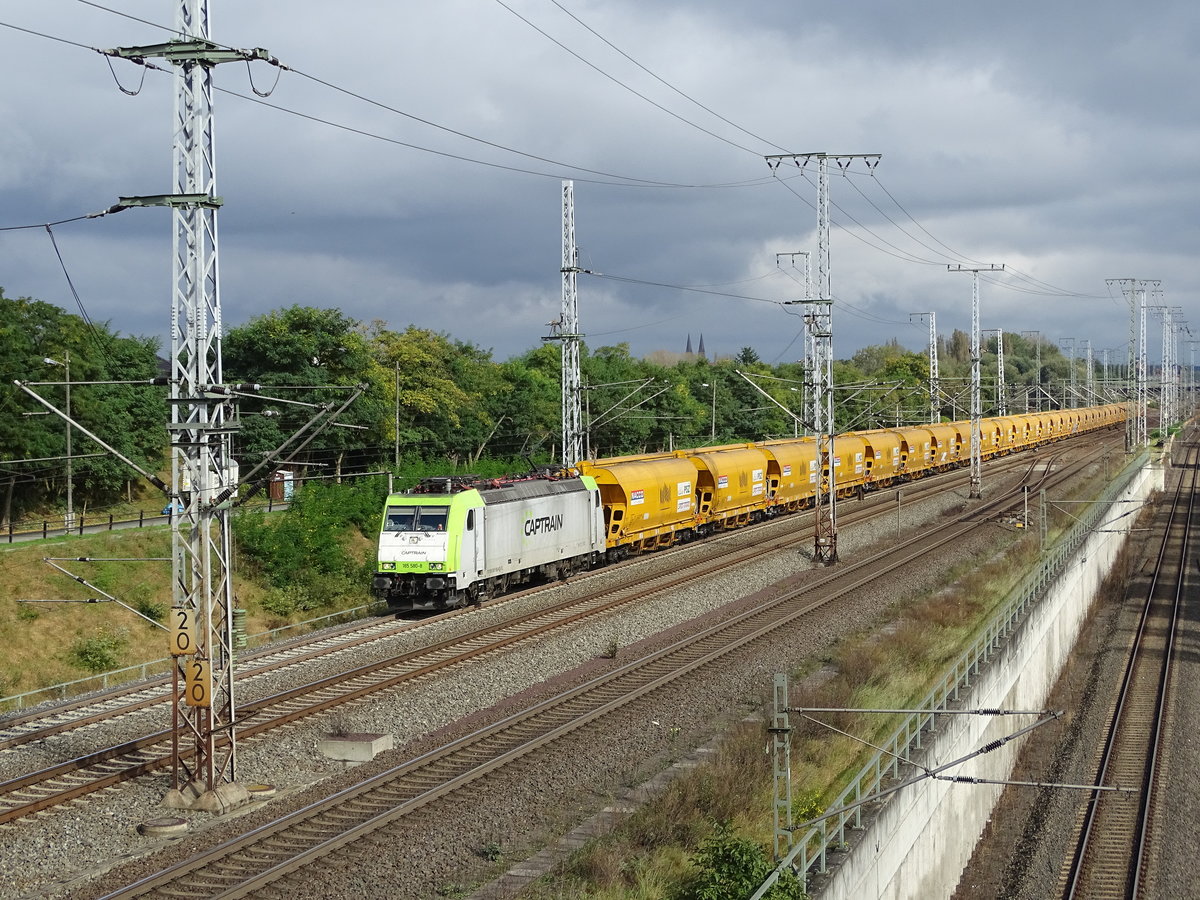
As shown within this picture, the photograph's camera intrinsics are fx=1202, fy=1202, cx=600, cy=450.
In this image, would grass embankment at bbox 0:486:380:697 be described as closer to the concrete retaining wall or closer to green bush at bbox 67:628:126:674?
green bush at bbox 67:628:126:674

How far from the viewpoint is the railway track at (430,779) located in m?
13.3

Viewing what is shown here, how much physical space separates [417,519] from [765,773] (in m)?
13.8

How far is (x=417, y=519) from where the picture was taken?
95.1ft

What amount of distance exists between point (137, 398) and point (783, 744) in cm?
5020

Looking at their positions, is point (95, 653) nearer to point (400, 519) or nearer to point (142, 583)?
point (142, 583)

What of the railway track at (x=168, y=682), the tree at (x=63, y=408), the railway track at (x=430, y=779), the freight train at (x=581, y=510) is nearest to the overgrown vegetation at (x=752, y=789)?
the railway track at (x=430, y=779)

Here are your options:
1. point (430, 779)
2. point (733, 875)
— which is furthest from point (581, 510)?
point (733, 875)

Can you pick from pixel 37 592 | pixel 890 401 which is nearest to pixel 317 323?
pixel 37 592

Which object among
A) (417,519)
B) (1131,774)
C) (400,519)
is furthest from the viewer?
(400,519)

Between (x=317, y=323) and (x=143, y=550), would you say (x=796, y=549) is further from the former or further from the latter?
(x=317, y=323)

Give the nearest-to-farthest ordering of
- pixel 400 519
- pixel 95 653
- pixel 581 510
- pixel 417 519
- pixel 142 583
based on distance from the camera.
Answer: pixel 417 519 < pixel 400 519 < pixel 95 653 < pixel 581 510 < pixel 142 583

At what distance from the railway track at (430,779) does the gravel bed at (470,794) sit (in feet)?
1.15

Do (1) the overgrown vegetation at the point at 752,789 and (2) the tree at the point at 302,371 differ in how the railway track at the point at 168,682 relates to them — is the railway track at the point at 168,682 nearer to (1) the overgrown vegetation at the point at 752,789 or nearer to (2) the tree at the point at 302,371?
(1) the overgrown vegetation at the point at 752,789

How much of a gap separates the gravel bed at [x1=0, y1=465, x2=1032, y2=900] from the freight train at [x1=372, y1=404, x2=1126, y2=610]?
1.47m
